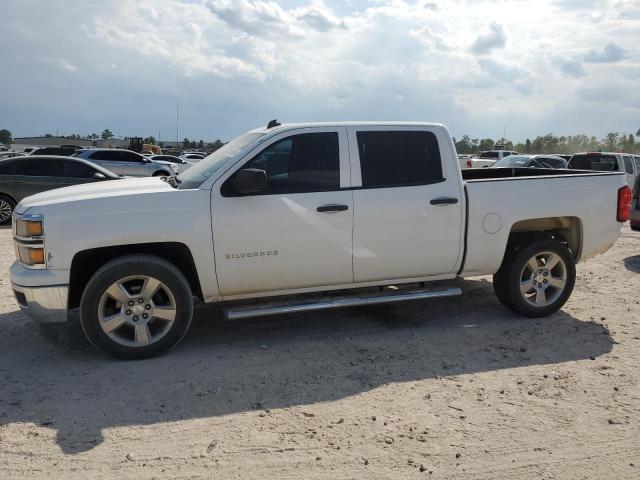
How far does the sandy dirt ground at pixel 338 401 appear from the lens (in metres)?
3.36

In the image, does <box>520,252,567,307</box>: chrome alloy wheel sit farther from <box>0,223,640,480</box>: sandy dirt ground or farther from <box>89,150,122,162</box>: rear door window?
<box>89,150,122,162</box>: rear door window

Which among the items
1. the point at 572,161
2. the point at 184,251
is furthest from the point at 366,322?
the point at 572,161

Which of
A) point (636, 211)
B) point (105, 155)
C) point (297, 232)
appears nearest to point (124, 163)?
point (105, 155)

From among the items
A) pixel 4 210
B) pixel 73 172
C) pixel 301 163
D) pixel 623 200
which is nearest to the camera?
pixel 301 163

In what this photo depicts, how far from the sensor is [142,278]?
15.6 ft

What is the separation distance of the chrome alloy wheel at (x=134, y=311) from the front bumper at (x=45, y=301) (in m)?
0.30

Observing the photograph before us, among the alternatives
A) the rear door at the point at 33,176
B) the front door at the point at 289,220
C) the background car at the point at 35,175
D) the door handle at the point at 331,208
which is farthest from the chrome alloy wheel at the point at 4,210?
the door handle at the point at 331,208

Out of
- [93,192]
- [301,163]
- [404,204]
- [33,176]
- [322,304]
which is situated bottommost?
[322,304]

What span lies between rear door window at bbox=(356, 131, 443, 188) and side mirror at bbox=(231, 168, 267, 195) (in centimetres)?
100

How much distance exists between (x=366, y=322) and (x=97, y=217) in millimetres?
2765

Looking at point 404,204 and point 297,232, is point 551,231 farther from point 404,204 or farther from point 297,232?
point 297,232

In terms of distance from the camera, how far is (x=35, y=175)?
13336 millimetres

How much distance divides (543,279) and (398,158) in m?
2.01

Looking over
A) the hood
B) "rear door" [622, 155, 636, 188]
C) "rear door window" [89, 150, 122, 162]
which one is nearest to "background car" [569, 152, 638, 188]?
"rear door" [622, 155, 636, 188]
